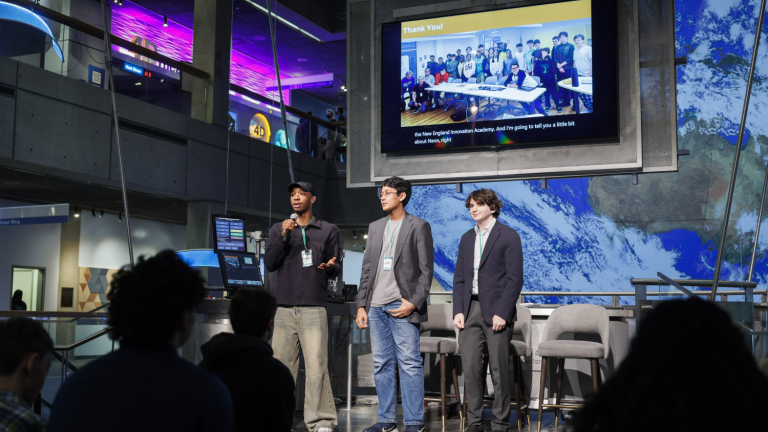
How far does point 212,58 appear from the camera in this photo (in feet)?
40.0

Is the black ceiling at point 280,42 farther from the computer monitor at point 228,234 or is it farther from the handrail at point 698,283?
the handrail at point 698,283

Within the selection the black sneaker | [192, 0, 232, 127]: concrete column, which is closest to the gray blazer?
the black sneaker

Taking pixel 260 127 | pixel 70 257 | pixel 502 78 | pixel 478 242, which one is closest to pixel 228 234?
pixel 478 242

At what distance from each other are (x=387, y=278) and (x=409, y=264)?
16cm

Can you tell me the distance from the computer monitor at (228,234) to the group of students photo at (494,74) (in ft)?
7.19

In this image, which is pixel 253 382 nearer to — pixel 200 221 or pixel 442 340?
pixel 442 340

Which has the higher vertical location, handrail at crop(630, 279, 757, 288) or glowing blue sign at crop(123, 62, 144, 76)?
glowing blue sign at crop(123, 62, 144, 76)

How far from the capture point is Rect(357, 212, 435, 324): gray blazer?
4.06 m

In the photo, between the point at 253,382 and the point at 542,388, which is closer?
the point at 253,382

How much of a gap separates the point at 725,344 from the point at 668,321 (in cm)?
8

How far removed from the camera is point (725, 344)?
3.18 feet

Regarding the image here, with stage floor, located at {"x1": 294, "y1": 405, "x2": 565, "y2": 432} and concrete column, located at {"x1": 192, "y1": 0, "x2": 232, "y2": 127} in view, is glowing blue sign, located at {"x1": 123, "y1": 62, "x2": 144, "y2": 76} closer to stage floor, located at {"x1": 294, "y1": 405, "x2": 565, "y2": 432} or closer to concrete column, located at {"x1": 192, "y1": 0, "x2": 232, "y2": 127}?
concrete column, located at {"x1": 192, "y1": 0, "x2": 232, "y2": 127}

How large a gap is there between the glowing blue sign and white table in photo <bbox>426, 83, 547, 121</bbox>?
540 cm

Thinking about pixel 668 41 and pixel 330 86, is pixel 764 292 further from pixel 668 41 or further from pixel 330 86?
pixel 330 86
